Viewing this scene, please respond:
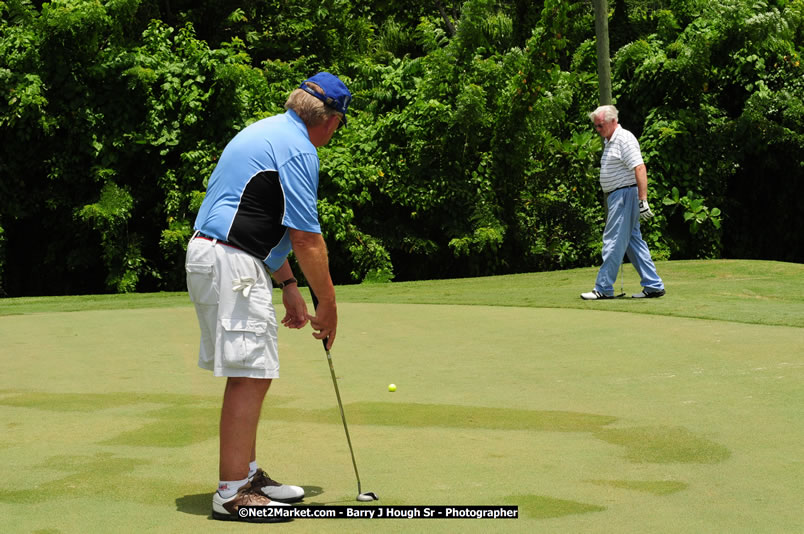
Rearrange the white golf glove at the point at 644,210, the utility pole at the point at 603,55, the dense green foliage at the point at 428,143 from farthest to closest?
the dense green foliage at the point at 428,143, the utility pole at the point at 603,55, the white golf glove at the point at 644,210

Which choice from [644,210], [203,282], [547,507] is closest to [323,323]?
[203,282]

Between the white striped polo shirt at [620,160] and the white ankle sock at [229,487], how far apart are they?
290 inches

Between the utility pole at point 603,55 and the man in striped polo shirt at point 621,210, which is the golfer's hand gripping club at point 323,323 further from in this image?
the utility pole at point 603,55

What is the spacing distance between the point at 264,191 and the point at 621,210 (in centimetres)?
714

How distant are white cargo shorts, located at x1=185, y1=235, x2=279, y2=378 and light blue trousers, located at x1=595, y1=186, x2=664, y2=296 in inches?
273

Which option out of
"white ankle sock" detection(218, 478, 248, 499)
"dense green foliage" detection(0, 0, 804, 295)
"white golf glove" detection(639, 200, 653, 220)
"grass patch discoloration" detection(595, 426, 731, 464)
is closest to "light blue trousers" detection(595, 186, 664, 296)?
"white golf glove" detection(639, 200, 653, 220)

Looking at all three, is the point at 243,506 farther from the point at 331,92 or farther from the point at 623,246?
the point at 623,246

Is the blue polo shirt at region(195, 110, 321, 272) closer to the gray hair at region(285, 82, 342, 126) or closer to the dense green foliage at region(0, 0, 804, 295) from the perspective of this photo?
the gray hair at region(285, 82, 342, 126)

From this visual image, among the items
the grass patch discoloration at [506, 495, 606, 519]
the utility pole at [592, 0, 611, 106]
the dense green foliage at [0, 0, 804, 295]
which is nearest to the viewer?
the grass patch discoloration at [506, 495, 606, 519]

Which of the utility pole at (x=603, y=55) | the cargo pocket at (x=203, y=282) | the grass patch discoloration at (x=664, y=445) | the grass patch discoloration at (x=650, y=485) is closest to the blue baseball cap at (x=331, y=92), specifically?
the cargo pocket at (x=203, y=282)

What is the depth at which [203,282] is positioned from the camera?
4.05m

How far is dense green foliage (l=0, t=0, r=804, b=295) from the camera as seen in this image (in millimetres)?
16297

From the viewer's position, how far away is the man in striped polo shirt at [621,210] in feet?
34.3

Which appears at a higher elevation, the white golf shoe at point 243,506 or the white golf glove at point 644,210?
the white golf glove at point 644,210
